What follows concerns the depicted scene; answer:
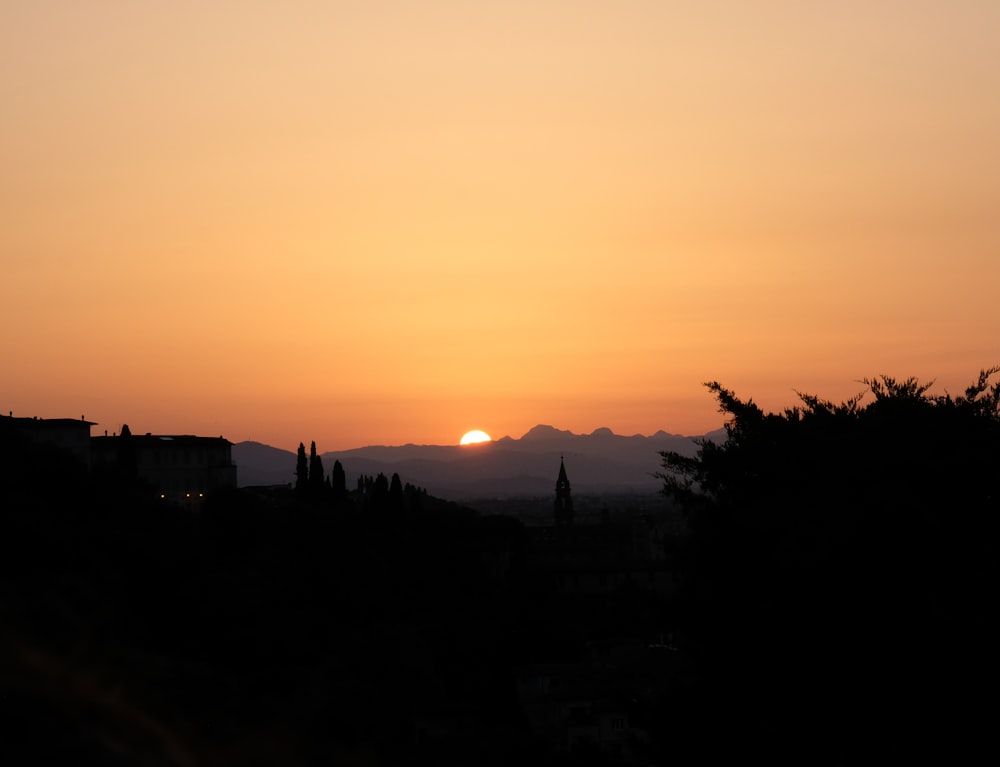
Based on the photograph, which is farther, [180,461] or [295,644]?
[180,461]

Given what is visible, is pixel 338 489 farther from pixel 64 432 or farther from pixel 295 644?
pixel 295 644

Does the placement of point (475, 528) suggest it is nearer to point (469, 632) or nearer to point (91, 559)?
point (469, 632)

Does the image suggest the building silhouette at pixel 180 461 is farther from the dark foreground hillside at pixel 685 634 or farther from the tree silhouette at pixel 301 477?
the dark foreground hillside at pixel 685 634

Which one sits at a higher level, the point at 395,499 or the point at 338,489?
the point at 338,489

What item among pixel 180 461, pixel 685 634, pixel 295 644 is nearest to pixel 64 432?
pixel 180 461

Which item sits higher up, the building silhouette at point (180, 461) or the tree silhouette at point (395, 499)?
the building silhouette at point (180, 461)

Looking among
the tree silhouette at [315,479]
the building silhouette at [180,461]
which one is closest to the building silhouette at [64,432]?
the building silhouette at [180,461]

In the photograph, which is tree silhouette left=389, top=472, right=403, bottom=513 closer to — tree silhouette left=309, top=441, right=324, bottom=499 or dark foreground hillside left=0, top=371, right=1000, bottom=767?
tree silhouette left=309, top=441, right=324, bottom=499

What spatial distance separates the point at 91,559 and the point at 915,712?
37621 mm

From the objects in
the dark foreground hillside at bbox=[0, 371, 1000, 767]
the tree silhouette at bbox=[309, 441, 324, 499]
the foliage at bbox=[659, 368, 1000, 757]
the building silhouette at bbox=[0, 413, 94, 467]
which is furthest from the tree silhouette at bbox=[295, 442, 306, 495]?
the foliage at bbox=[659, 368, 1000, 757]

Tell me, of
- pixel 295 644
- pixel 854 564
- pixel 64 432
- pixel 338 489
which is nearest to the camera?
pixel 854 564

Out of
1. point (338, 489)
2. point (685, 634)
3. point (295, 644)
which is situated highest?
point (338, 489)

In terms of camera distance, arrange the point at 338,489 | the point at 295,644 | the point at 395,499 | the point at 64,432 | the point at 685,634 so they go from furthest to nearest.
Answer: the point at 395,499 → the point at 338,489 → the point at 64,432 → the point at 295,644 → the point at 685,634

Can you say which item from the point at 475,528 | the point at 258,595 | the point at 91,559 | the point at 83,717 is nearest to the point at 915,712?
the point at 83,717
